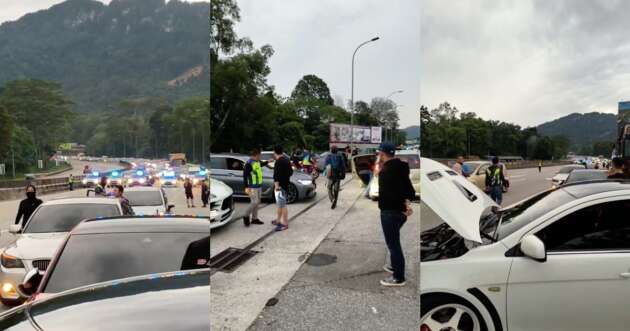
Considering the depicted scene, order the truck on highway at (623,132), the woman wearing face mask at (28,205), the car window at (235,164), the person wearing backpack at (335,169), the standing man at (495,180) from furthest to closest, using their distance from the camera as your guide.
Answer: the truck on highway at (623,132)
the standing man at (495,180)
the woman wearing face mask at (28,205)
the person wearing backpack at (335,169)
the car window at (235,164)

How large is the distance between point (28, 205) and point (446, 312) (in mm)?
2129

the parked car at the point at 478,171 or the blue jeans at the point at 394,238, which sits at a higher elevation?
the parked car at the point at 478,171

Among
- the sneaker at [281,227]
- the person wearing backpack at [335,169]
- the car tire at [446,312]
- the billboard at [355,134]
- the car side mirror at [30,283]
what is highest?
the billboard at [355,134]

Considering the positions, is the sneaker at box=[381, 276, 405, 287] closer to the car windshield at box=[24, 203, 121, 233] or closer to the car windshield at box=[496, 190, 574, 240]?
the car windshield at box=[496, 190, 574, 240]

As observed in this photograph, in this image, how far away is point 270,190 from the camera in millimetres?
A: 1394

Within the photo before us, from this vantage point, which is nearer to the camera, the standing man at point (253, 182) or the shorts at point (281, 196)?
the standing man at point (253, 182)

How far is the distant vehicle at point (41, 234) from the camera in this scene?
63.7 inches

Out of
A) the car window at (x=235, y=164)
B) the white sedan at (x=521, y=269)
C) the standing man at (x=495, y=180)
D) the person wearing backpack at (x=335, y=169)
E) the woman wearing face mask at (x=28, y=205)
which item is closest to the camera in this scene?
the car window at (x=235, y=164)

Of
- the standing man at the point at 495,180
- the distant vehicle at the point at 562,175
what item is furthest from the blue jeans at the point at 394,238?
the distant vehicle at the point at 562,175

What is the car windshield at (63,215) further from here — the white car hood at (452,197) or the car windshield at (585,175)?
the car windshield at (585,175)

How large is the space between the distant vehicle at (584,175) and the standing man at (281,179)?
1.78m

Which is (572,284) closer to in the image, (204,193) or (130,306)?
(204,193)

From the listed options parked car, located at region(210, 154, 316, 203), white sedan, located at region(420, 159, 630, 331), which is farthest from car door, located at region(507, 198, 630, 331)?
parked car, located at region(210, 154, 316, 203)

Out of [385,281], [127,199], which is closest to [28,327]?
[127,199]
